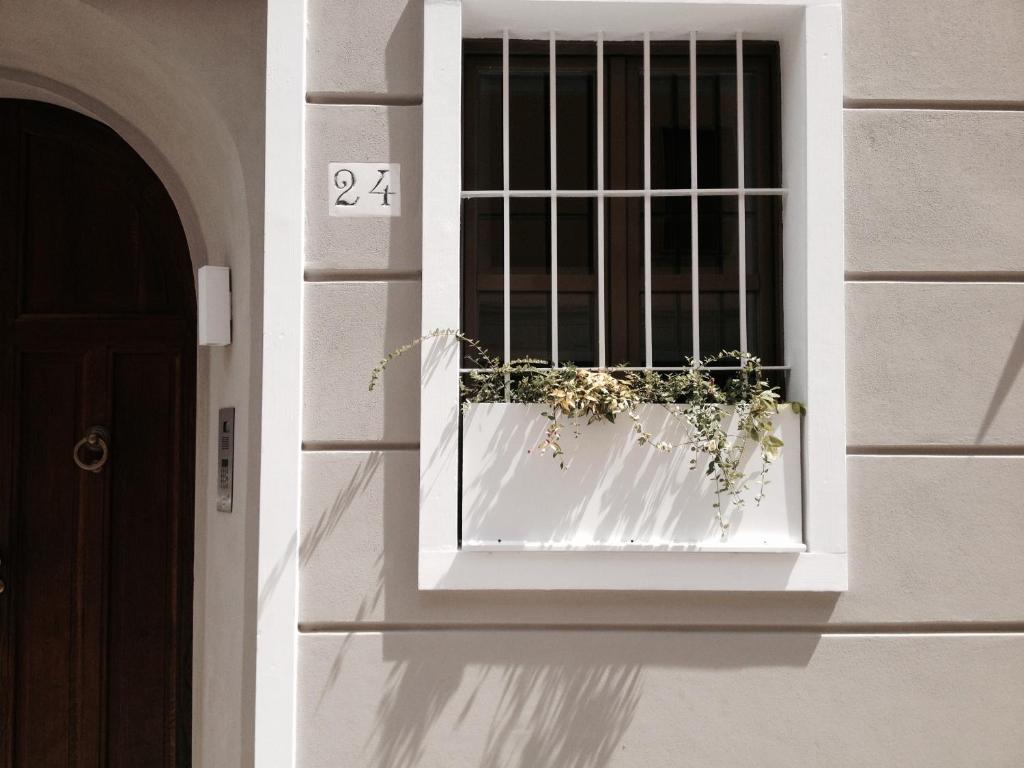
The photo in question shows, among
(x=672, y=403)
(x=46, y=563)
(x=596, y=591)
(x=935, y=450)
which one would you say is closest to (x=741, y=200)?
(x=672, y=403)

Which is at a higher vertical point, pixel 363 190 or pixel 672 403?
pixel 363 190

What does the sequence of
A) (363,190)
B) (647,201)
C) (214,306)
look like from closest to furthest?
(363,190)
(647,201)
(214,306)

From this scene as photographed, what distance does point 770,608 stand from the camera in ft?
10.5

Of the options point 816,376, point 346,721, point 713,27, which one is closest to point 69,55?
point 713,27

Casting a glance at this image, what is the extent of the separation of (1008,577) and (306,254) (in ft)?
8.84

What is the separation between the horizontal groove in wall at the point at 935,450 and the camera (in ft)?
10.7

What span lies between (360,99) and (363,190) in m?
0.33

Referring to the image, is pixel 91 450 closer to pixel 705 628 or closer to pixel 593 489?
pixel 593 489

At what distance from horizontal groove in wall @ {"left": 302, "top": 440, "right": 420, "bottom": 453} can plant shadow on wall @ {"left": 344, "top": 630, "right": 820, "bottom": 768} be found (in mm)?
639

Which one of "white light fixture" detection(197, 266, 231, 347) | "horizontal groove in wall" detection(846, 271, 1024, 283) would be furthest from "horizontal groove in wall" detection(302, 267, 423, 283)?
"horizontal groove in wall" detection(846, 271, 1024, 283)

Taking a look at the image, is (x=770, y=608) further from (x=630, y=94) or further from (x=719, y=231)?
(x=630, y=94)

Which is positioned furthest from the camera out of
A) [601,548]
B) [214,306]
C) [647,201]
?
[214,306]

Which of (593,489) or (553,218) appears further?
(553,218)

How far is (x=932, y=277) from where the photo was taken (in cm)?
330
